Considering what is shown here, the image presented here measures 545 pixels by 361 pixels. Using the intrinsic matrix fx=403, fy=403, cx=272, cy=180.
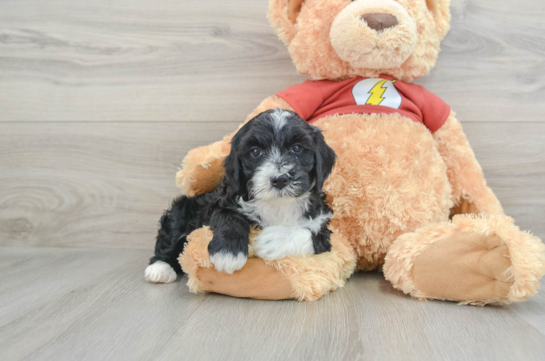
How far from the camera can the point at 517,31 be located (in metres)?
1.89

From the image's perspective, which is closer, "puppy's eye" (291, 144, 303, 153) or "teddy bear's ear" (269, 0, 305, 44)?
"puppy's eye" (291, 144, 303, 153)

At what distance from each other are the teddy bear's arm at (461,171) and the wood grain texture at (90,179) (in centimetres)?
101

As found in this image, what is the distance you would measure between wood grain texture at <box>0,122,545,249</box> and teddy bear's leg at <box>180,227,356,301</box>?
33.4 inches

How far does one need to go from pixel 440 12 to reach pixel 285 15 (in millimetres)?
631

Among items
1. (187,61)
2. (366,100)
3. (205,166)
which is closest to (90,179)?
(187,61)

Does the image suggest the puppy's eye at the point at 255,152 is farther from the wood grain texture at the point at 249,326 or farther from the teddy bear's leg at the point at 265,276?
the wood grain texture at the point at 249,326

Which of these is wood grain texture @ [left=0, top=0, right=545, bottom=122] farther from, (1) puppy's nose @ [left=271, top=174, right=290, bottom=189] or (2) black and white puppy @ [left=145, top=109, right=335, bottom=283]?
(1) puppy's nose @ [left=271, top=174, right=290, bottom=189]

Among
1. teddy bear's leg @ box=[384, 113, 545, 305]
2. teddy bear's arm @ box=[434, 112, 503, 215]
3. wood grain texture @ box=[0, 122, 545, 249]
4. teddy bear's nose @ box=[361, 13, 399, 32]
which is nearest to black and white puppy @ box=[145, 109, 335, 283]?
teddy bear's leg @ box=[384, 113, 545, 305]

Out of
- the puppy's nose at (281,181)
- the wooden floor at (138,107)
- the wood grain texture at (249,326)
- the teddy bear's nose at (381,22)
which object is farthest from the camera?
the wooden floor at (138,107)

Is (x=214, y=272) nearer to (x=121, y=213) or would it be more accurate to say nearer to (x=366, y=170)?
(x=366, y=170)

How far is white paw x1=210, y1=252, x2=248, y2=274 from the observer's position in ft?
3.99

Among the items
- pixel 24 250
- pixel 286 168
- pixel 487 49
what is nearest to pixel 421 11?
pixel 487 49

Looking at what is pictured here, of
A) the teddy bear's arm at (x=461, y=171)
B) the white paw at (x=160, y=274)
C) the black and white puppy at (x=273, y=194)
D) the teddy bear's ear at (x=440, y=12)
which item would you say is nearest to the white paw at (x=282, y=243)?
the black and white puppy at (x=273, y=194)

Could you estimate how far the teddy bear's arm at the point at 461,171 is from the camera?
1643 millimetres
